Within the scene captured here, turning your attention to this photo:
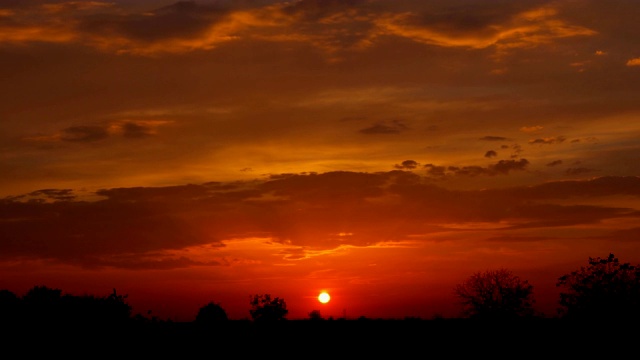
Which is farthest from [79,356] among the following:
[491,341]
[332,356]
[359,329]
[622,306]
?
[622,306]

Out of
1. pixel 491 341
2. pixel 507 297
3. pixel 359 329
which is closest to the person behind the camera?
pixel 491 341

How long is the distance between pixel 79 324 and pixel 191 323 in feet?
28.1

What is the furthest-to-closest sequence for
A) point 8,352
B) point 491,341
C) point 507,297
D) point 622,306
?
point 507,297 < point 622,306 < point 491,341 < point 8,352

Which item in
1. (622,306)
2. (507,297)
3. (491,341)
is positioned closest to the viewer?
(491,341)

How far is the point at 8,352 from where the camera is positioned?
53500 mm

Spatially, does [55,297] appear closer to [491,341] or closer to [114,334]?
[114,334]

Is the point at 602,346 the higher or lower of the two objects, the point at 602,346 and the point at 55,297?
the lower

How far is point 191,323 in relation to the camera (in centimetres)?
6512

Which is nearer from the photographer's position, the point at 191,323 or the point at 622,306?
the point at 191,323

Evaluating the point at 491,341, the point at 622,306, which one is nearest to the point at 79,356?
the point at 491,341

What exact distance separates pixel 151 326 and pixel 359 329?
15.2m

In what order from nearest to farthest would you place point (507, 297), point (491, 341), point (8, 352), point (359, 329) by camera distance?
point (8, 352) < point (491, 341) < point (359, 329) < point (507, 297)

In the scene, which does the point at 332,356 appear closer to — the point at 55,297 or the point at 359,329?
the point at 359,329

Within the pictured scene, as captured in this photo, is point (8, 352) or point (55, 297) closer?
point (8, 352)
